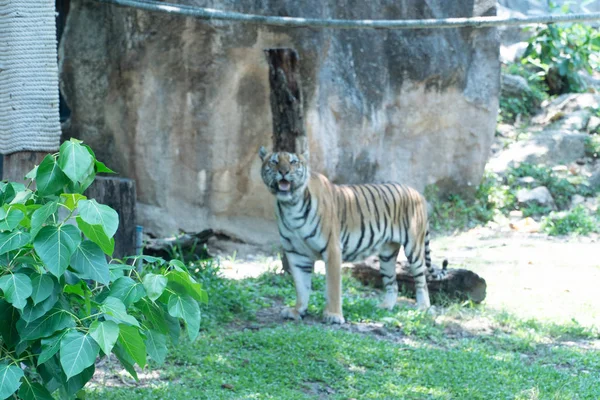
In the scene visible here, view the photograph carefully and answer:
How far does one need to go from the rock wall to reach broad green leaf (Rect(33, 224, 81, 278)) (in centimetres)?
657

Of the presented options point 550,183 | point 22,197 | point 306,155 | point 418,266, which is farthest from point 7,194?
point 550,183

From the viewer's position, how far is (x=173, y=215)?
373 inches

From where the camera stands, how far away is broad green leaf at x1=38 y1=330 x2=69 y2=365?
2.77 metres

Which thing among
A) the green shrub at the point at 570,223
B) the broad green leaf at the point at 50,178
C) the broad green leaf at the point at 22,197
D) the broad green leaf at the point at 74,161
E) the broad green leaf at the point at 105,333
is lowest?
the green shrub at the point at 570,223

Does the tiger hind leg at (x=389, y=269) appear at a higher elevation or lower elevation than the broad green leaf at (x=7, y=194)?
lower

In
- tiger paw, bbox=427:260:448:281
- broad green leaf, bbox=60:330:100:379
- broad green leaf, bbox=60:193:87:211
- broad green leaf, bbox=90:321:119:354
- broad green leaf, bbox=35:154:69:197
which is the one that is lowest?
tiger paw, bbox=427:260:448:281

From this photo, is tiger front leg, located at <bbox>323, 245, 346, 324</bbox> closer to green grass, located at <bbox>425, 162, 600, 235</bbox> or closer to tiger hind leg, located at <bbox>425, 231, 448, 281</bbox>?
tiger hind leg, located at <bbox>425, 231, 448, 281</bbox>

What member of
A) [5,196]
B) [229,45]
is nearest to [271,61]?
[229,45]

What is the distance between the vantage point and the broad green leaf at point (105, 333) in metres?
2.67

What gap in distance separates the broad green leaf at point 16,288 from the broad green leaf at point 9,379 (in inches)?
8.5

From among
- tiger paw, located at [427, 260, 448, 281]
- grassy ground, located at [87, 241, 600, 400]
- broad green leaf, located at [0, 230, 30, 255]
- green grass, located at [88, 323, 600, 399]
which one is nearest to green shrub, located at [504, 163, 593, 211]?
tiger paw, located at [427, 260, 448, 281]

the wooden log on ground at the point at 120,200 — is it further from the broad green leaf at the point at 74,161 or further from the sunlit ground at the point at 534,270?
the sunlit ground at the point at 534,270

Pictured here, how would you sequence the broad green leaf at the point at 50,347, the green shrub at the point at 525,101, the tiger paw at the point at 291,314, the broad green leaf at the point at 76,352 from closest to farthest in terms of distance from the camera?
the broad green leaf at the point at 76,352
the broad green leaf at the point at 50,347
the tiger paw at the point at 291,314
the green shrub at the point at 525,101

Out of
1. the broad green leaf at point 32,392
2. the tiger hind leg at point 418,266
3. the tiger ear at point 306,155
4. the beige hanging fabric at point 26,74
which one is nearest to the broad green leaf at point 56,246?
the broad green leaf at point 32,392
